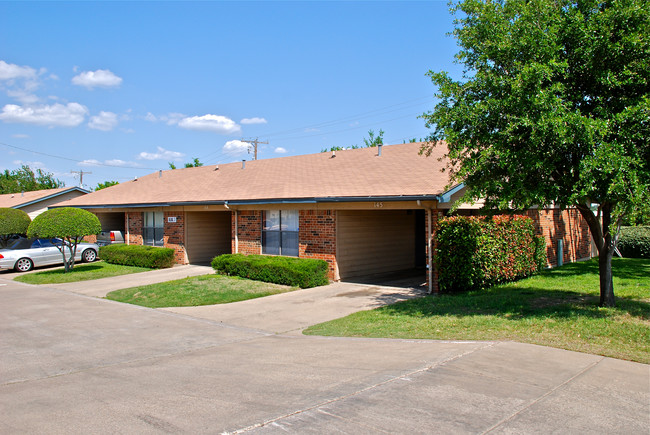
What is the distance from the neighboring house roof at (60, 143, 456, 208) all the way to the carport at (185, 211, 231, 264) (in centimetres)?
108

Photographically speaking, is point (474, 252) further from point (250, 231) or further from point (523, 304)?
point (250, 231)

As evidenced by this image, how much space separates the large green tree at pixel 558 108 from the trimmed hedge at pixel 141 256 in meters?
13.7

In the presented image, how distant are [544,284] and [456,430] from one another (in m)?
9.74

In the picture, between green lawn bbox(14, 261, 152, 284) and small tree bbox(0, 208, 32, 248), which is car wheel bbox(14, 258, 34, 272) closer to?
green lawn bbox(14, 261, 152, 284)

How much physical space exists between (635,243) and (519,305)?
13.9 metres

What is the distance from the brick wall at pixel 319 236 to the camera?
14578 mm

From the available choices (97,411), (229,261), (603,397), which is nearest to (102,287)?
(229,261)

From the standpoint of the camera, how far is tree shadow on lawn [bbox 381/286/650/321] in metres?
8.99

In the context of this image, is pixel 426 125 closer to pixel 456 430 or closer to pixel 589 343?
pixel 589 343

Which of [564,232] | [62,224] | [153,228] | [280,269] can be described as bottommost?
[280,269]

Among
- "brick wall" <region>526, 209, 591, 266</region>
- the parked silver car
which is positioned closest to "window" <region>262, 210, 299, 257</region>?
"brick wall" <region>526, 209, 591, 266</region>

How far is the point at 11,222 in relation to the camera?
27344 mm

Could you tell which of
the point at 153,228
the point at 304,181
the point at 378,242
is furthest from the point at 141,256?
the point at 378,242

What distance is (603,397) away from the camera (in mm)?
5102
